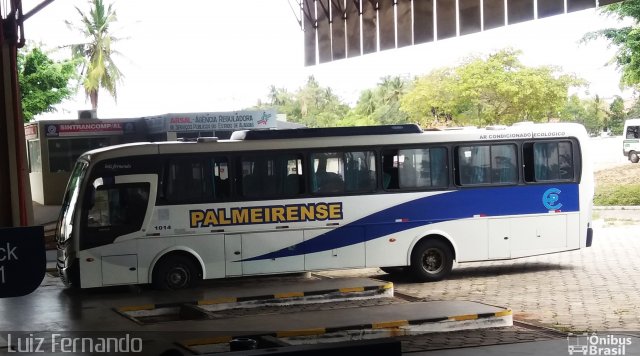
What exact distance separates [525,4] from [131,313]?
7.88 metres

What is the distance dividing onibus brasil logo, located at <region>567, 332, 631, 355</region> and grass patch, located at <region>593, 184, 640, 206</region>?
26028mm

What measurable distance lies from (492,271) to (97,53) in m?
54.4

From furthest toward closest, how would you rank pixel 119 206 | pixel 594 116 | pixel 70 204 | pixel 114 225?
Answer: 1. pixel 594 116
2. pixel 70 204
3. pixel 119 206
4. pixel 114 225

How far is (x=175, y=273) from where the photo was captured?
53.0 ft

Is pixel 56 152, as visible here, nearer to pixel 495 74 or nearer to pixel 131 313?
pixel 131 313

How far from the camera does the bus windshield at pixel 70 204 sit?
15.7 m

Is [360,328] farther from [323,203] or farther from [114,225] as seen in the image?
[114,225]

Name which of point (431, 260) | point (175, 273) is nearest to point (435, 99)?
point (431, 260)

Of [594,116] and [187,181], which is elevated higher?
[594,116]

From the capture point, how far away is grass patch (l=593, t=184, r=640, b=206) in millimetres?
35781

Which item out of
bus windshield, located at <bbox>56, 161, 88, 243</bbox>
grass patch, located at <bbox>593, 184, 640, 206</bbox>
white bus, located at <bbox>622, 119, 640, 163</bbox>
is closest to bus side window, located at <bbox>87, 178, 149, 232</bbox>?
bus windshield, located at <bbox>56, 161, 88, 243</bbox>

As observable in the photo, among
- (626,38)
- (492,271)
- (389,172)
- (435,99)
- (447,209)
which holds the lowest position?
(492,271)

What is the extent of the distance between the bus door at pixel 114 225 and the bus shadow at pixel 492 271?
16.5ft

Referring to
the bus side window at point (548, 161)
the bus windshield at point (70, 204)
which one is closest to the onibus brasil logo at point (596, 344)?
the bus side window at point (548, 161)
